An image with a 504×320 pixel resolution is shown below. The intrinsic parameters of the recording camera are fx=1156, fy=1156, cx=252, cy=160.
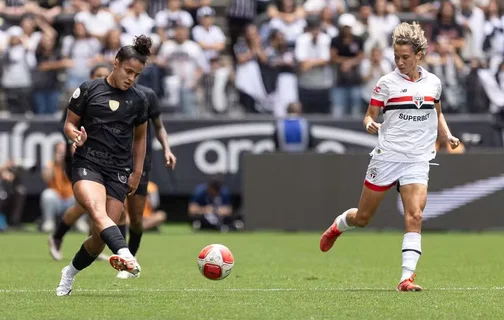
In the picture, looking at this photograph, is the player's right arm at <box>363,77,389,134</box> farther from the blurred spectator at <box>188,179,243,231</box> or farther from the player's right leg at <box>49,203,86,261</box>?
the blurred spectator at <box>188,179,243,231</box>

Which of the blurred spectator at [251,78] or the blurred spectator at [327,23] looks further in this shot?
the blurred spectator at [327,23]

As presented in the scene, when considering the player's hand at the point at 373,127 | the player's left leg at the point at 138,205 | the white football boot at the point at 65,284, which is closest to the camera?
the white football boot at the point at 65,284

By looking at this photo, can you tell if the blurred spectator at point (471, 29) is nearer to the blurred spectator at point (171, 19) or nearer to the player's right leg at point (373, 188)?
the blurred spectator at point (171, 19)

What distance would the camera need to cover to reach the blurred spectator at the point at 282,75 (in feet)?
75.2

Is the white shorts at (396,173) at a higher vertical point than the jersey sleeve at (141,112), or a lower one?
lower

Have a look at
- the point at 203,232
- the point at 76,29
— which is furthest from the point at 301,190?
the point at 76,29

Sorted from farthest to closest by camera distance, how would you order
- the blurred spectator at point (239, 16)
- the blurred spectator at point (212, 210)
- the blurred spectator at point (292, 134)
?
the blurred spectator at point (239, 16), the blurred spectator at point (212, 210), the blurred spectator at point (292, 134)

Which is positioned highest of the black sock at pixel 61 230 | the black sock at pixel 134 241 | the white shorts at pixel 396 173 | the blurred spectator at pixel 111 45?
the blurred spectator at pixel 111 45

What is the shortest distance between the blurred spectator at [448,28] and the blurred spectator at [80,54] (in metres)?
7.03

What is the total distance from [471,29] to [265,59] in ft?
14.5

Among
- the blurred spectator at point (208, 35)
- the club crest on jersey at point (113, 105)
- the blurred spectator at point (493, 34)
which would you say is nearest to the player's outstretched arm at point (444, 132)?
the club crest on jersey at point (113, 105)

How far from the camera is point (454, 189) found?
21.2m

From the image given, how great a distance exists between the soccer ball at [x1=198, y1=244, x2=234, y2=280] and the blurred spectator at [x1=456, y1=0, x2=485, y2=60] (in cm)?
1435

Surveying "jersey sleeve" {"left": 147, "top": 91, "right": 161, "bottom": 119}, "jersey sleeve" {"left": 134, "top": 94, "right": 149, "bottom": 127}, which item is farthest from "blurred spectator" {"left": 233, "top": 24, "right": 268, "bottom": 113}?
"jersey sleeve" {"left": 134, "top": 94, "right": 149, "bottom": 127}
